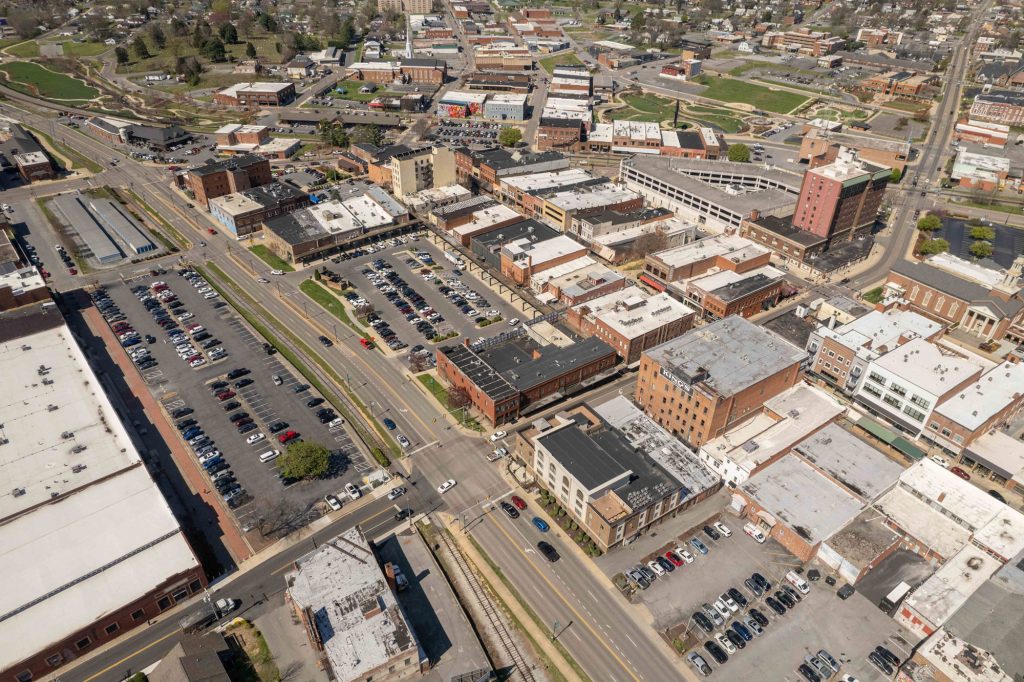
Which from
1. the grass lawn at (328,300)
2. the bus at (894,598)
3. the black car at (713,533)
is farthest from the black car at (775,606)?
the grass lawn at (328,300)

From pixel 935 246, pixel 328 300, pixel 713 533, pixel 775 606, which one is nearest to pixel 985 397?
pixel 713 533

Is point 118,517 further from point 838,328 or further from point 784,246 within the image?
point 784,246

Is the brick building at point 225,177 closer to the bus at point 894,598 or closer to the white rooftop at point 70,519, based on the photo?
the white rooftop at point 70,519

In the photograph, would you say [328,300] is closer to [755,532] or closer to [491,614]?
[491,614]

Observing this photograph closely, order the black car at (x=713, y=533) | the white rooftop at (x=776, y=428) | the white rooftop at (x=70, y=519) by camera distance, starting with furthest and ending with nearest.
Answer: the white rooftop at (x=776, y=428), the black car at (x=713, y=533), the white rooftop at (x=70, y=519)

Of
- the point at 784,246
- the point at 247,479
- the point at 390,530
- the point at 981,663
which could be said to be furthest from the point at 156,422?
the point at 784,246

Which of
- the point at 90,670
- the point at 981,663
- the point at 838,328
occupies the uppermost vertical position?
the point at 838,328

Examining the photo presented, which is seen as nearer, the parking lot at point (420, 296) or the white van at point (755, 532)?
the white van at point (755, 532)
